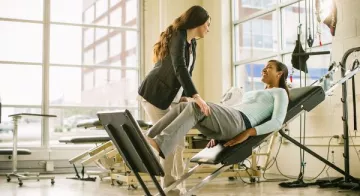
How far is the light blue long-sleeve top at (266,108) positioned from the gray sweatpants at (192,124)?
130 mm

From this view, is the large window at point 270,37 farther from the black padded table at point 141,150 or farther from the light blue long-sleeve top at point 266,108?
the black padded table at point 141,150

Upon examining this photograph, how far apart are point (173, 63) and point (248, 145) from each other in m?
0.65

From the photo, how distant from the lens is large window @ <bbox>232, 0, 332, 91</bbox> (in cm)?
544

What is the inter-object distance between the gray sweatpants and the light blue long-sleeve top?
13 centimetres

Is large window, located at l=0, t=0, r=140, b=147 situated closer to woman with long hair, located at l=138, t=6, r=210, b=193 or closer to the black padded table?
woman with long hair, located at l=138, t=6, r=210, b=193

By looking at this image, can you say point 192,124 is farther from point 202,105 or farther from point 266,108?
point 266,108

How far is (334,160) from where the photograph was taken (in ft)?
16.1

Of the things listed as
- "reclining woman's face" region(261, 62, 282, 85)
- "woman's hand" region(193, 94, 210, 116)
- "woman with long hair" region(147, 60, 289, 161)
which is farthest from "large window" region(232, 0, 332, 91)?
"woman's hand" region(193, 94, 210, 116)

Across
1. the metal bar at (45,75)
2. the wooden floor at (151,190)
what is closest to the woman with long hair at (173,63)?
the wooden floor at (151,190)

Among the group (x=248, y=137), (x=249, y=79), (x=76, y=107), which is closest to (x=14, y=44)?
(x=76, y=107)

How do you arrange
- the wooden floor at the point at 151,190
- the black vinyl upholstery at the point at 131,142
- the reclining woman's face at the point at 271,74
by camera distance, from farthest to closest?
1. the wooden floor at the point at 151,190
2. the reclining woman's face at the point at 271,74
3. the black vinyl upholstery at the point at 131,142

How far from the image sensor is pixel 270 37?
20.6ft

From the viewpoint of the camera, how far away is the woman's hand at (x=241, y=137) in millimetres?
2703

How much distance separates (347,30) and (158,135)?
10.3ft
